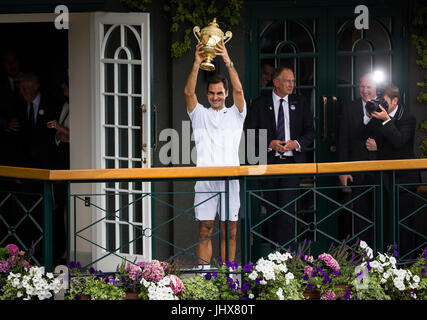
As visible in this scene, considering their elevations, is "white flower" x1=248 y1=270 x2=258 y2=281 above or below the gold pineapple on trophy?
below

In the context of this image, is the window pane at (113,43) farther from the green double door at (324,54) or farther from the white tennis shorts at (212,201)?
the white tennis shorts at (212,201)

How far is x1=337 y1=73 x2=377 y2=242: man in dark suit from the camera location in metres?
7.07

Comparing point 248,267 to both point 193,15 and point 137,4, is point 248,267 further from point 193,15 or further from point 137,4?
point 137,4

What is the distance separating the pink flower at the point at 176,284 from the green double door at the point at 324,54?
2211mm

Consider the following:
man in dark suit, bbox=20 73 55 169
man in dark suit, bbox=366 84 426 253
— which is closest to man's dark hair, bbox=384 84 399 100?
man in dark suit, bbox=366 84 426 253

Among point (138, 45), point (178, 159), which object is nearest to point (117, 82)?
point (138, 45)

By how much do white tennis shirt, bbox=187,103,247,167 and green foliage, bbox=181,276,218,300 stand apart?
1.20 metres

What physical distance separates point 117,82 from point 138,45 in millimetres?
384

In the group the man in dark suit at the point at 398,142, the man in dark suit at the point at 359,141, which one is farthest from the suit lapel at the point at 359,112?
the man in dark suit at the point at 398,142

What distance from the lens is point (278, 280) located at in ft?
17.7

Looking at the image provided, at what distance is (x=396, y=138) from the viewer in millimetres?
6738

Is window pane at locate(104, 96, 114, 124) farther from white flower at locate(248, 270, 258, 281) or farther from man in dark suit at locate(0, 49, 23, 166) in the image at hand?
white flower at locate(248, 270, 258, 281)

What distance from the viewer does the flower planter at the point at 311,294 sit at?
217 inches
